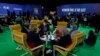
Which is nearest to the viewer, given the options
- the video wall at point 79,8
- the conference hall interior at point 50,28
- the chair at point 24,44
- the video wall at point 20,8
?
the chair at point 24,44

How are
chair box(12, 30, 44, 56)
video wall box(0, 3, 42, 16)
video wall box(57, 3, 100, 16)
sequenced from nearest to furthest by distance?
1. chair box(12, 30, 44, 56)
2. video wall box(57, 3, 100, 16)
3. video wall box(0, 3, 42, 16)

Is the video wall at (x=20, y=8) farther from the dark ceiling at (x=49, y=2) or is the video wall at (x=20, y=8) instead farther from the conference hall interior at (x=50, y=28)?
the dark ceiling at (x=49, y=2)

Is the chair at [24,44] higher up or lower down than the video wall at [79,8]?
lower down

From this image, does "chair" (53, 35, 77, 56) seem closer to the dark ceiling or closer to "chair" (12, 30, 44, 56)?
"chair" (12, 30, 44, 56)

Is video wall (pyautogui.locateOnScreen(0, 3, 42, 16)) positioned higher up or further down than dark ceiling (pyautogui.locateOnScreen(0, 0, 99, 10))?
further down

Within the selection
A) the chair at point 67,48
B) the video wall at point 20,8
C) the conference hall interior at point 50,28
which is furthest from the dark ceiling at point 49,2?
the chair at point 67,48

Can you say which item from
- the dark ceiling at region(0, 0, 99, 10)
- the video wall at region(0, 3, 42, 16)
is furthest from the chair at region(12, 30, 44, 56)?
the dark ceiling at region(0, 0, 99, 10)

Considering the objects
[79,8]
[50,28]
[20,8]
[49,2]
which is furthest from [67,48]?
[49,2]

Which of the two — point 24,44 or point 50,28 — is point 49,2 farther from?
point 24,44

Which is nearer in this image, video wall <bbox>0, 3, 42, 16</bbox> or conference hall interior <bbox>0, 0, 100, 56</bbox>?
conference hall interior <bbox>0, 0, 100, 56</bbox>

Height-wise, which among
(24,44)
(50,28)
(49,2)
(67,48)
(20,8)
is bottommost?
(50,28)

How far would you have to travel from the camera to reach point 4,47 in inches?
271

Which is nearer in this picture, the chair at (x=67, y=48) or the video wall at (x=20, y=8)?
the chair at (x=67, y=48)

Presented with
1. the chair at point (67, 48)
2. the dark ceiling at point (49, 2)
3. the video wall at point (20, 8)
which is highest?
the dark ceiling at point (49, 2)
